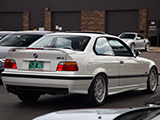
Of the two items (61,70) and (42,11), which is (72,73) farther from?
(42,11)

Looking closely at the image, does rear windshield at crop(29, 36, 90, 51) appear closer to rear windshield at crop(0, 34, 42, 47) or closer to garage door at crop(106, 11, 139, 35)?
rear windshield at crop(0, 34, 42, 47)

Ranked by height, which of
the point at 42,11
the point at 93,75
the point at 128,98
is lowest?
the point at 128,98

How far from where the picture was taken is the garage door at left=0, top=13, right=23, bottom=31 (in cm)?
4462

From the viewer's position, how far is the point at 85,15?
41.4m

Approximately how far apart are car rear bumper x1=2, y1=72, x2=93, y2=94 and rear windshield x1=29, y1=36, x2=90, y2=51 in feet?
2.65

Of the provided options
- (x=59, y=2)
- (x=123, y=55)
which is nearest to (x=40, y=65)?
(x=123, y=55)

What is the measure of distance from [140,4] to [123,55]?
31.1 meters

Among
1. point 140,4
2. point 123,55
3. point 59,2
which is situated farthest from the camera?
point 59,2

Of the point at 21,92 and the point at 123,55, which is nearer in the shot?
the point at 21,92

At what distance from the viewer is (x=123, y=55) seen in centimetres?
855

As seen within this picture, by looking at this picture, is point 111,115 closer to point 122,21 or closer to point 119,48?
point 119,48

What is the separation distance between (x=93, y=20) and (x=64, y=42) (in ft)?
111

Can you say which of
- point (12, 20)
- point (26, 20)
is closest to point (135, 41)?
point (26, 20)

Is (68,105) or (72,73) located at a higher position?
(72,73)
